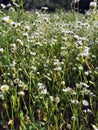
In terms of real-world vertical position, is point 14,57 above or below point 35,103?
above

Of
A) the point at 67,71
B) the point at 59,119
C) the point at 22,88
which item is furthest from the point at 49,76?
the point at 59,119

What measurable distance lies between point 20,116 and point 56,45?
1.33m

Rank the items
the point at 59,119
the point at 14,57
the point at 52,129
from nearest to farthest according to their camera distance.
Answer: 1. the point at 52,129
2. the point at 59,119
3. the point at 14,57

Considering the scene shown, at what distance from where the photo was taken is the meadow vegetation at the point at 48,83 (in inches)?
87.5

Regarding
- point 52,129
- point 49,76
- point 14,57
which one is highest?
point 14,57

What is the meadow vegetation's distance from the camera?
2223 mm

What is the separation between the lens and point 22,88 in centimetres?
242

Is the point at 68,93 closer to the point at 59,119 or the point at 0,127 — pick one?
the point at 59,119

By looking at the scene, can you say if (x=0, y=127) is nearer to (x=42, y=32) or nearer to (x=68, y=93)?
(x=68, y=93)

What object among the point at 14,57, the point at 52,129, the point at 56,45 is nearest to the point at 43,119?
the point at 52,129

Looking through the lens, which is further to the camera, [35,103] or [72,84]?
[72,84]

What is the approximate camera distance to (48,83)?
258 centimetres

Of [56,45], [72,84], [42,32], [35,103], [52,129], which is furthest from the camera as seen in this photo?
[42,32]

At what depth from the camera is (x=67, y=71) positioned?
2785mm
